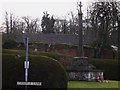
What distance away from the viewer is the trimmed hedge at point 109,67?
41247 mm

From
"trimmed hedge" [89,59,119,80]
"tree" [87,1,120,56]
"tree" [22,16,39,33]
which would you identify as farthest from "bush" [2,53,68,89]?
"tree" [22,16,39,33]

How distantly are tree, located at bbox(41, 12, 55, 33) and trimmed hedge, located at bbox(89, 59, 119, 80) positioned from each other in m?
35.6

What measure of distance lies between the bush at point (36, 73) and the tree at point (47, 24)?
55903mm

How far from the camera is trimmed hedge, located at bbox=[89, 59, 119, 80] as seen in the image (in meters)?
41.2

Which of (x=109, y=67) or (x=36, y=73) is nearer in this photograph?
(x=36, y=73)

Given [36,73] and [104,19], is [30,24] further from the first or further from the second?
[36,73]

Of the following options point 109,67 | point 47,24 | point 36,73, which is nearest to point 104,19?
point 109,67

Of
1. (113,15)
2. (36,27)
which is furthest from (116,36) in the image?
(36,27)

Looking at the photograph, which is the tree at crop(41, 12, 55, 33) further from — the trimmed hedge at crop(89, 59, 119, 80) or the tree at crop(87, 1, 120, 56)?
the trimmed hedge at crop(89, 59, 119, 80)

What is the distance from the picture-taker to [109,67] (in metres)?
42.1

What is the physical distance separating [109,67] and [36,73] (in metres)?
21.9

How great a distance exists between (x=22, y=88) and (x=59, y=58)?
68.1 feet

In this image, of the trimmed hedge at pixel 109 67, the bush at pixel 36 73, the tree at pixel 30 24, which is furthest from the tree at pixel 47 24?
the bush at pixel 36 73

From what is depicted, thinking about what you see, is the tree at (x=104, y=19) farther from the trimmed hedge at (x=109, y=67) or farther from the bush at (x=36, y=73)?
the bush at (x=36, y=73)
